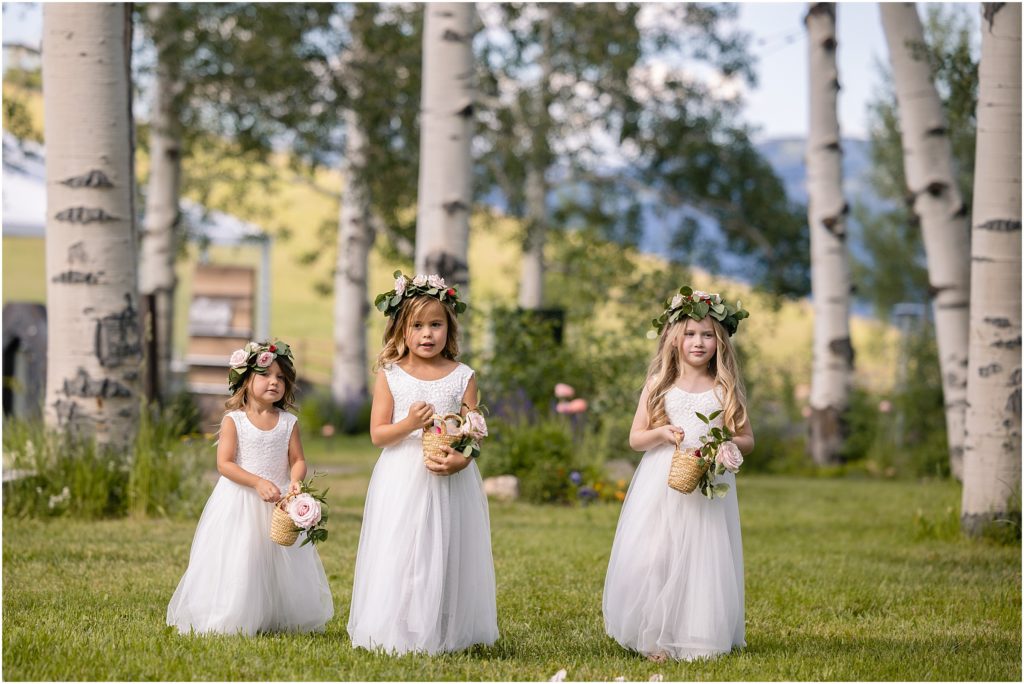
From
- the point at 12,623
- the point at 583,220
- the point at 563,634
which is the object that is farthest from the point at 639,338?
the point at 583,220

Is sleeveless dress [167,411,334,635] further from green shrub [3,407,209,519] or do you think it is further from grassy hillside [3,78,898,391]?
grassy hillside [3,78,898,391]

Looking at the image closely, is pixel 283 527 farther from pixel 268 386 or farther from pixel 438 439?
pixel 438 439

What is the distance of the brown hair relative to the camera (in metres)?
5.98

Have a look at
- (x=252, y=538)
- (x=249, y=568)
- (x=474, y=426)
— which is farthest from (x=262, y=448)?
(x=474, y=426)

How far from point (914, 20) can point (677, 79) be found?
1078 cm

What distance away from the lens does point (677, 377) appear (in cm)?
591

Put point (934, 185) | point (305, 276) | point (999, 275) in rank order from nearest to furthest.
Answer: point (999, 275) < point (934, 185) < point (305, 276)

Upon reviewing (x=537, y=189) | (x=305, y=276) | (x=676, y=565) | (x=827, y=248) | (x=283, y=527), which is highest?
(x=305, y=276)

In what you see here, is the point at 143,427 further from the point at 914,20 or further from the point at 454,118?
the point at 914,20

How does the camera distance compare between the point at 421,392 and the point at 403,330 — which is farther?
the point at 403,330

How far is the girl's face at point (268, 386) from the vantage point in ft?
19.4

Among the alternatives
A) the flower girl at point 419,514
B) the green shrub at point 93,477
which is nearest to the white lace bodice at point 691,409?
the flower girl at point 419,514

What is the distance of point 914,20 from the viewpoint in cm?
1207

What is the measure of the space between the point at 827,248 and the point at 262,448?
11.1 metres
